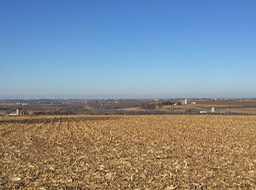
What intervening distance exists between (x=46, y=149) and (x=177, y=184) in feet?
37.5

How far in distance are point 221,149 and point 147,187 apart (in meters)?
10.9

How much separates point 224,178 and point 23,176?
6934mm

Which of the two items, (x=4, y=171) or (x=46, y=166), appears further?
(x=46, y=166)

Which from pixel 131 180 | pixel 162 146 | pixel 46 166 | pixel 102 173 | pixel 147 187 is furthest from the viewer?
pixel 162 146

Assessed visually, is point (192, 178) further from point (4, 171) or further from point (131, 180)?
point (4, 171)

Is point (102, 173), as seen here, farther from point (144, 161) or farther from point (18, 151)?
point (18, 151)

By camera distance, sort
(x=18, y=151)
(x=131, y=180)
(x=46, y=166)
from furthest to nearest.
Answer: (x=18, y=151) → (x=46, y=166) → (x=131, y=180)

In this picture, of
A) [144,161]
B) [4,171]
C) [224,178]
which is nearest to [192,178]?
[224,178]

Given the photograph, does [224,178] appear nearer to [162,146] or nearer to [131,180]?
[131,180]

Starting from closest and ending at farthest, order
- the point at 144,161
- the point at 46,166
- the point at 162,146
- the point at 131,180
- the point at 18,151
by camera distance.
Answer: the point at 131,180 < the point at 46,166 < the point at 144,161 < the point at 18,151 < the point at 162,146

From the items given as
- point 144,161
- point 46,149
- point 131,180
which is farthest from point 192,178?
point 46,149

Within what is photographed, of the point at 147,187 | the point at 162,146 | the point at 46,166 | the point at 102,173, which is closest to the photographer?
the point at 147,187

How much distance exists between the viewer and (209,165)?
55.3 feet

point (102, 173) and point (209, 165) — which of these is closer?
point (102, 173)
